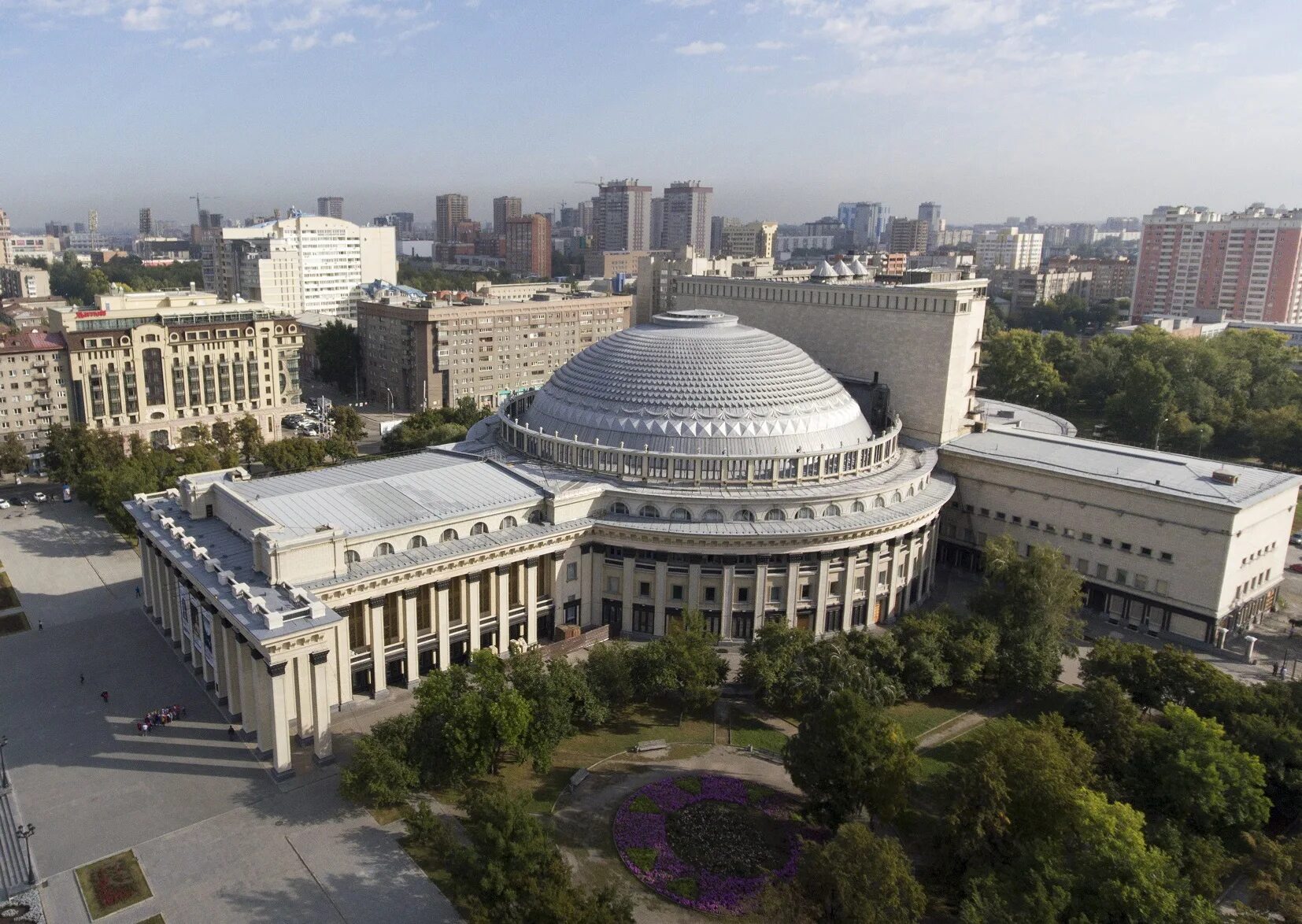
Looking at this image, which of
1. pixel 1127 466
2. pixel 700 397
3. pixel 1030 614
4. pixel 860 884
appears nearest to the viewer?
pixel 860 884

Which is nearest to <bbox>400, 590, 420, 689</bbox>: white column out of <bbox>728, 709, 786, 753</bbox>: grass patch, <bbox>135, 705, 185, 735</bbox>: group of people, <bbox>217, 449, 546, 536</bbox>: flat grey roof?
<bbox>217, 449, 546, 536</bbox>: flat grey roof

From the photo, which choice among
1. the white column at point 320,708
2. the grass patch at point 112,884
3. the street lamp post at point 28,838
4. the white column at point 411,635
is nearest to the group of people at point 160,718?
the street lamp post at point 28,838

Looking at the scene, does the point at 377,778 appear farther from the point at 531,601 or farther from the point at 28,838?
the point at 531,601

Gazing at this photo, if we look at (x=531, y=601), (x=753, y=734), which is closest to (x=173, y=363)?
(x=531, y=601)

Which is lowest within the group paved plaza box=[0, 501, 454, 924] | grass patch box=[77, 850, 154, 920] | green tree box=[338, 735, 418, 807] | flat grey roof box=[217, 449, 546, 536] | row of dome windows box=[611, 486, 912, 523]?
grass patch box=[77, 850, 154, 920]

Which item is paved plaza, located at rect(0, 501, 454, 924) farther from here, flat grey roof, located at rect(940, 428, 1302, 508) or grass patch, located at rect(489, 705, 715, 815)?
flat grey roof, located at rect(940, 428, 1302, 508)
